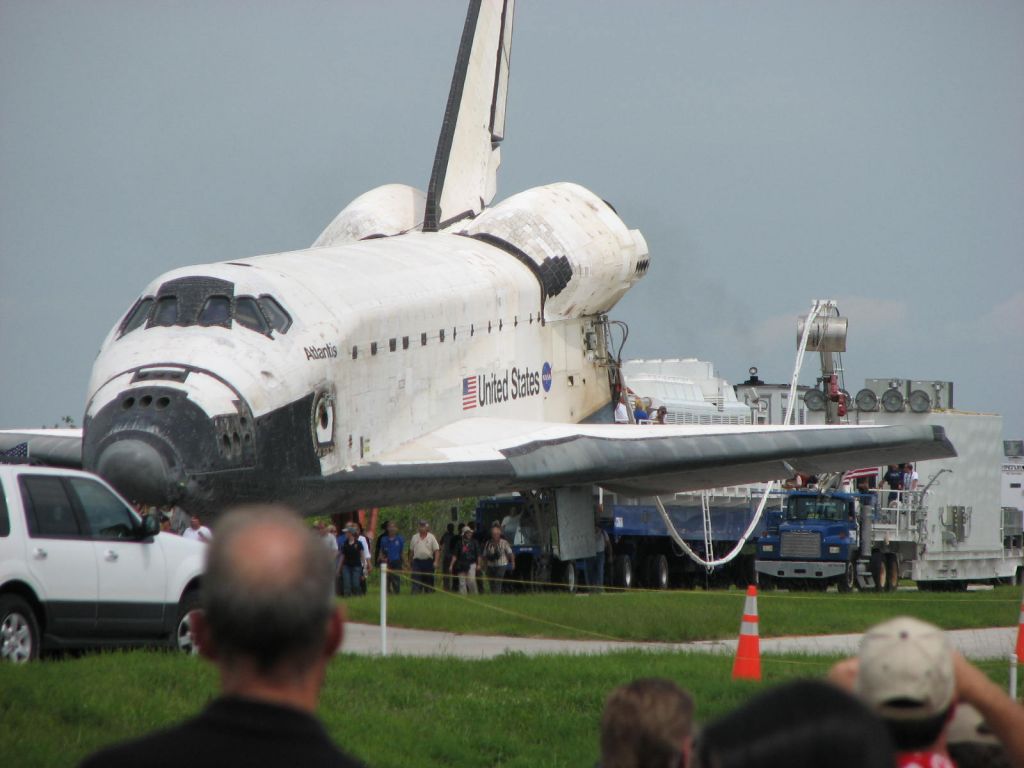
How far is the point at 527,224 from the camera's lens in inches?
696

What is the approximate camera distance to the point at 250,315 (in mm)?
11086

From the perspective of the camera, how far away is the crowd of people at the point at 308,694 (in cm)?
179

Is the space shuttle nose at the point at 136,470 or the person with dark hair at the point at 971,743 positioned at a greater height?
the space shuttle nose at the point at 136,470

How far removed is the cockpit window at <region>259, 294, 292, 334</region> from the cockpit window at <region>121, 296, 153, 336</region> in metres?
0.90

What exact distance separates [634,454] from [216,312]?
573 cm

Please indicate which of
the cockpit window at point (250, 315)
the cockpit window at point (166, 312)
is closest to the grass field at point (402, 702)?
the cockpit window at point (250, 315)

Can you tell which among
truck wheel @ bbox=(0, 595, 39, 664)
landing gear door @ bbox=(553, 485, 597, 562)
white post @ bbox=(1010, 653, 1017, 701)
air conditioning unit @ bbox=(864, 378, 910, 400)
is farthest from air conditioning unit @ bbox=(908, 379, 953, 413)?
truck wheel @ bbox=(0, 595, 39, 664)

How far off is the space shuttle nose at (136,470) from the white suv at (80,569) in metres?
0.53

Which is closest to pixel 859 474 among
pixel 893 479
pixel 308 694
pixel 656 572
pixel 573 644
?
pixel 893 479

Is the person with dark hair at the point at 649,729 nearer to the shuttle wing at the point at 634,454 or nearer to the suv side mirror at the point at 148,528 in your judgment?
the suv side mirror at the point at 148,528

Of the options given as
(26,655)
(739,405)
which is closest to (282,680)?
(26,655)

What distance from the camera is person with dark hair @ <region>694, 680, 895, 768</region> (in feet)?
5.76

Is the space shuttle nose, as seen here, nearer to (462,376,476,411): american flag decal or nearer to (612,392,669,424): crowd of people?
(462,376,476,411): american flag decal

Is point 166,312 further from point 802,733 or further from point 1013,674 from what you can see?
point 802,733
